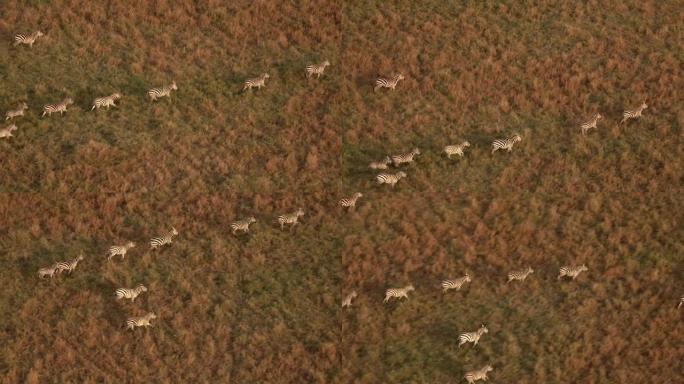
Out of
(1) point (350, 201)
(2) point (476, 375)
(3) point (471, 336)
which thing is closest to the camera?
(2) point (476, 375)

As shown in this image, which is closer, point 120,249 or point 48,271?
point 48,271

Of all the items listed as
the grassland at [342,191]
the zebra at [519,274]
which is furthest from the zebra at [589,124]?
the zebra at [519,274]

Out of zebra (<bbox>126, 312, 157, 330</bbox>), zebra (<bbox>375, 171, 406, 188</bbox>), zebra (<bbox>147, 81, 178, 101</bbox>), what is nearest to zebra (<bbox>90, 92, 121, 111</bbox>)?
zebra (<bbox>147, 81, 178, 101</bbox>)

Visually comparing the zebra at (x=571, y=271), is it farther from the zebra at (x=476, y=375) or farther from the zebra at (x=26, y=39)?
the zebra at (x=26, y=39)

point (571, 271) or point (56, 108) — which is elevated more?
point (571, 271)

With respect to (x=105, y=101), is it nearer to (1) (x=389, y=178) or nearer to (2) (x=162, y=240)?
(2) (x=162, y=240)

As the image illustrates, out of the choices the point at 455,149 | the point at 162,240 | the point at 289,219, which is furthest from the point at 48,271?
the point at 455,149

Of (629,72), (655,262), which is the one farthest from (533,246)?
(629,72)
